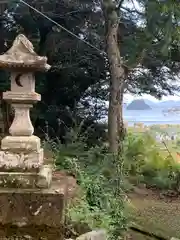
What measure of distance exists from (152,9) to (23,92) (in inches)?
120

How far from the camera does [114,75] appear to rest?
22.6 ft

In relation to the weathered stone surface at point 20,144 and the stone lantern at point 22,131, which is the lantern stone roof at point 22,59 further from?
the weathered stone surface at point 20,144

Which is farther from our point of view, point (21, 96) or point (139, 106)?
point (139, 106)

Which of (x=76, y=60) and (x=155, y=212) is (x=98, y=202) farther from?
(x=76, y=60)

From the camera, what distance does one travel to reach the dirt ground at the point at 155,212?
4430 mm

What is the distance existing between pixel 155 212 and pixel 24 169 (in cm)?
347

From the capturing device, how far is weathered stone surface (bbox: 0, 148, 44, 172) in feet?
9.12

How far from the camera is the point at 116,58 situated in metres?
6.86

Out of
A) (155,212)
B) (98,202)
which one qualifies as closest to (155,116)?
(155,212)

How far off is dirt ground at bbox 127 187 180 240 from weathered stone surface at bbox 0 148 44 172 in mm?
1573

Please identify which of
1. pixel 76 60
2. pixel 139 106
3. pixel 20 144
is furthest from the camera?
pixel 76 60

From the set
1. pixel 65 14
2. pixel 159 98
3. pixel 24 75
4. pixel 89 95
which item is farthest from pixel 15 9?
pixel 24 75

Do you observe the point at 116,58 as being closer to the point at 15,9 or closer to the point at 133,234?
the point at 15,9

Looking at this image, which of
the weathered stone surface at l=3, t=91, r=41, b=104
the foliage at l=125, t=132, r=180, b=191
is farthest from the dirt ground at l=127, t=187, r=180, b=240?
the weathered stone surface at l=3, t=91, r=41, b=104
